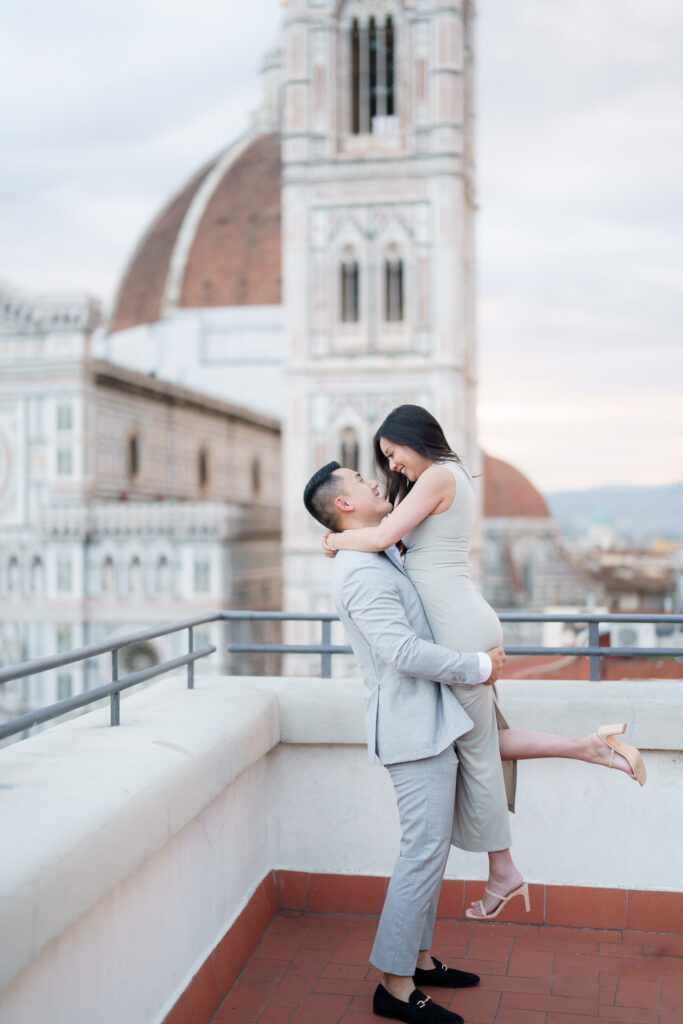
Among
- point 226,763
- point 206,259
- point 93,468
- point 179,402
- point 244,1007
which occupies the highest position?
point 206,259

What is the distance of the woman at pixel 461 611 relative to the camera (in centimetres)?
305

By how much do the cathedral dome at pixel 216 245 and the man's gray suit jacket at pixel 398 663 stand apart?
152 ft

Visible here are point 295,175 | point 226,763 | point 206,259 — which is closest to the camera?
point 226,763

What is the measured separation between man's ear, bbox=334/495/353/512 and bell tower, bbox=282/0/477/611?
26.8m

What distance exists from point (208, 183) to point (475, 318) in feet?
84.0

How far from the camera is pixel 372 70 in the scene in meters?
31.5

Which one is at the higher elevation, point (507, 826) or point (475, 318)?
point (475, 318)

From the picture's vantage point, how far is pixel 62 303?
3247 cm

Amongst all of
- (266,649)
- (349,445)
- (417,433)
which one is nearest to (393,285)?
(349,445)

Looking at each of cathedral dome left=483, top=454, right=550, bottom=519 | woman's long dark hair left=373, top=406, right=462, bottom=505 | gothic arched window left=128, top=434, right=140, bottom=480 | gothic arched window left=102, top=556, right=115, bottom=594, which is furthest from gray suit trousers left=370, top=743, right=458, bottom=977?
cathedral dome left=483, top=454, right=550, bottom=519

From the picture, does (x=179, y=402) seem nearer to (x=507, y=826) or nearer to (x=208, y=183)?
(x=208, y=183)

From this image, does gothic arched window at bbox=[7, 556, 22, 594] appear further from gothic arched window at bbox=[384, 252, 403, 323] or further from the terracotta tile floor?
the terracotta tile floor

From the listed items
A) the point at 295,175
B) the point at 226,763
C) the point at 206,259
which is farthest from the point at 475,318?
the point at 226,763

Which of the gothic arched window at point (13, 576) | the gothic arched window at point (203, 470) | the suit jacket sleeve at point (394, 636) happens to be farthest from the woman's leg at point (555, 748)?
the gothic arched window at point (203, 470)
